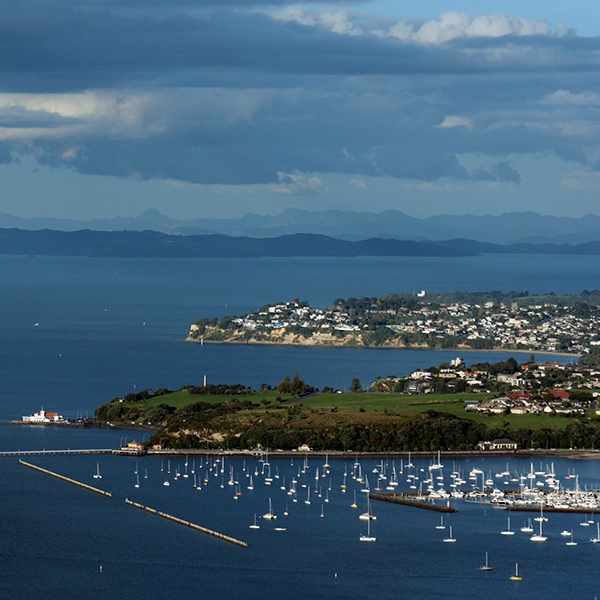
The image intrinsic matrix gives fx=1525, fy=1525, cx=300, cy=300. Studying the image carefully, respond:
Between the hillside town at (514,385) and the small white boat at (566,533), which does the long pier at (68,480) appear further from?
the hillside town at (514,385)

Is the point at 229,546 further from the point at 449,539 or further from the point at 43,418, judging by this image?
the point at 43,418

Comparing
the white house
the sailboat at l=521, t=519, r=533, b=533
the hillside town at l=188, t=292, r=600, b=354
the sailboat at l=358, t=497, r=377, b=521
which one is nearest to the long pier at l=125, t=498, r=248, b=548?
the sailboat at l=358, t=497, r=377, b=521

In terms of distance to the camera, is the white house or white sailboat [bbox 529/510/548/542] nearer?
white sailboat [bbox 529/510/548/542]

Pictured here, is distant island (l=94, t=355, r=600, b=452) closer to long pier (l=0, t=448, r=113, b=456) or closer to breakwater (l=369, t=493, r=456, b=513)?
long pier (l=0, t=448, r=113, b=456)

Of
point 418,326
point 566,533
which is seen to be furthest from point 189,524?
point 418,326

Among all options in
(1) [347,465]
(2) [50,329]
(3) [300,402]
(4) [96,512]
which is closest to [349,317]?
(2) [50,329]

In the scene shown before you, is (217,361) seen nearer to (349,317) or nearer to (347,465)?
(349,317)

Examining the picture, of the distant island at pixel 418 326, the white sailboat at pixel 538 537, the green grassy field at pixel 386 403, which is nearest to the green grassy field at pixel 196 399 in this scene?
the green grassy field at pixel 386 403
